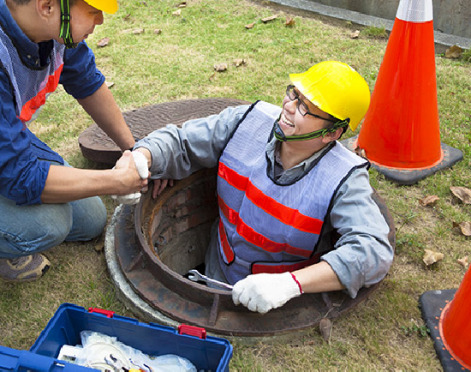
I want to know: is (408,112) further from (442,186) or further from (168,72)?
(168,72)

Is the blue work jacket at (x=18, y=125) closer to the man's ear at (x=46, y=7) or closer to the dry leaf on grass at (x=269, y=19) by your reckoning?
the man's ear at (x=46, y=7)

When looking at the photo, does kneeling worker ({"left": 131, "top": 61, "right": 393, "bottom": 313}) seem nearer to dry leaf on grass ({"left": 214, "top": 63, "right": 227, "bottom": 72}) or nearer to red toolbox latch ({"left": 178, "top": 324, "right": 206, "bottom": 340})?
red toolbox latch ({"left": 178, "top": 324, "right": 206, "bottom": 340})

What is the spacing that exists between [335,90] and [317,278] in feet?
2.74

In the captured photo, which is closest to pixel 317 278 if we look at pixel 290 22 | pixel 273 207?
pixel 273 207

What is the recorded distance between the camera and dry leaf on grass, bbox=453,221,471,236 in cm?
274

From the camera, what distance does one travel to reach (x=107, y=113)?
9.16 feet

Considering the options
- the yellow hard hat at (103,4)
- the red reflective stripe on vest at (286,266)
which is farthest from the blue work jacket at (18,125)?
the red reflective stripe on vest at (286,266)

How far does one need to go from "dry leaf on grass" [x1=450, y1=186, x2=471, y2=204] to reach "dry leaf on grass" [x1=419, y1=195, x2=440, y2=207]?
0.12 metres

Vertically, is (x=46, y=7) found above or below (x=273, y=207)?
above

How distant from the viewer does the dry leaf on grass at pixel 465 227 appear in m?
2.74

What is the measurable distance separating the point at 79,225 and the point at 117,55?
2.61 meters

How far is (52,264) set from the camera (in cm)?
264

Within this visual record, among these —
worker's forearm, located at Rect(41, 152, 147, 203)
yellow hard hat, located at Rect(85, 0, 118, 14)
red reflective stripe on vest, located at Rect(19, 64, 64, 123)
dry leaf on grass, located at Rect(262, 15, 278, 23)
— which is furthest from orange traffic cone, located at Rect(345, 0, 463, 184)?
dry leaf on grass, located at Rect(262, 15, 278, 23)

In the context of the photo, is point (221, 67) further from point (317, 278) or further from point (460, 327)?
point (460, 327)
